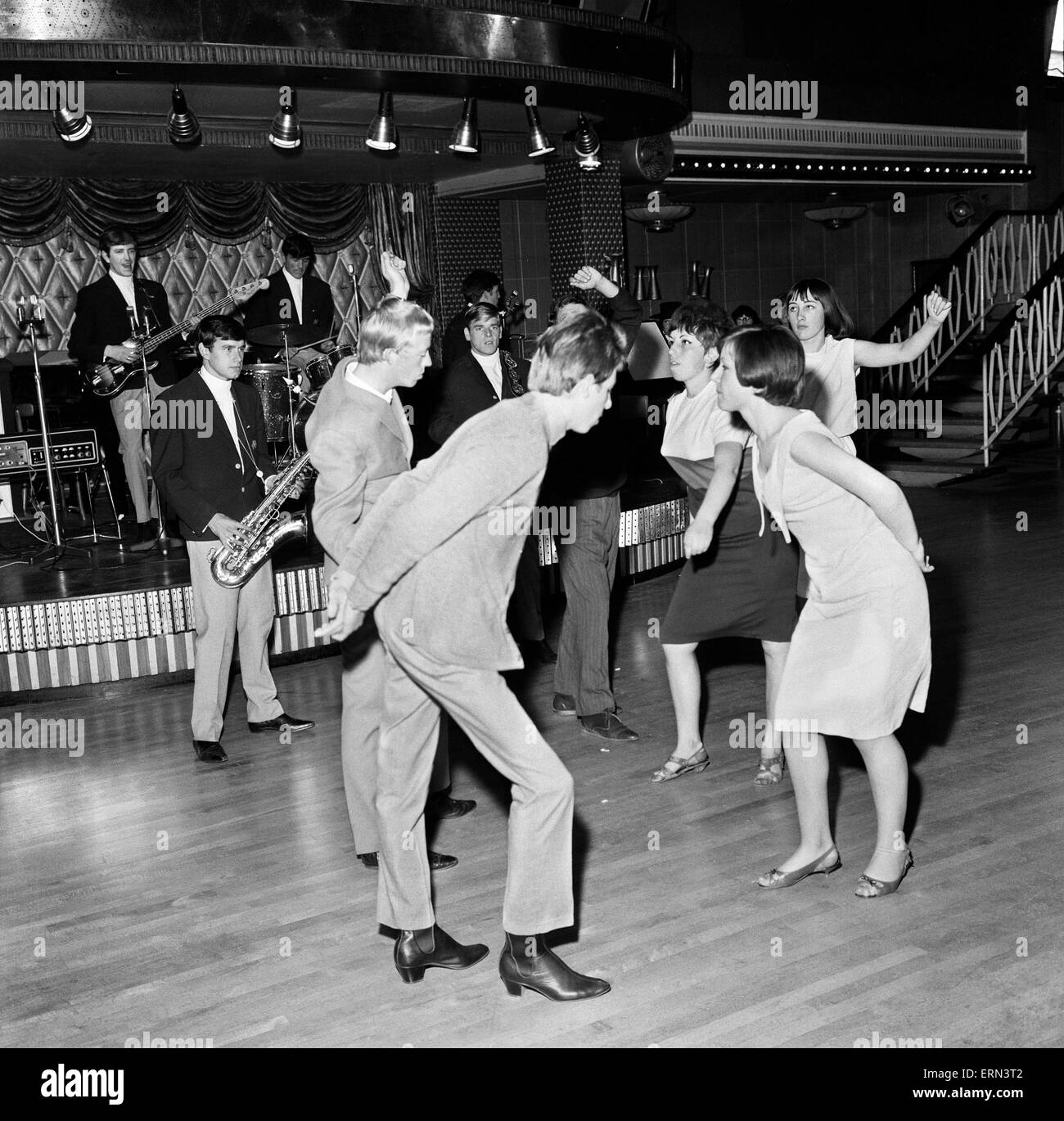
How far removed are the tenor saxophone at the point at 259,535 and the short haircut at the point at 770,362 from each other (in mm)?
1806

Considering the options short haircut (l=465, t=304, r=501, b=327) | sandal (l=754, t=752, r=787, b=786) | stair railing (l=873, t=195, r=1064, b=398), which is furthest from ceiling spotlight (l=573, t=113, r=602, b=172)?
stair railing (l=873, t=195, r=1064, b=398)

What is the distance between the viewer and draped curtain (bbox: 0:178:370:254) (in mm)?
9531

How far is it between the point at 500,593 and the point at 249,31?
11.8 ft

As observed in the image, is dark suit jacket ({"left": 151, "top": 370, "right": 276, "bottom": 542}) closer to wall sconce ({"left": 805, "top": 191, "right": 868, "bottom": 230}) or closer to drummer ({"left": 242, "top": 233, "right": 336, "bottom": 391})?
drummer ({"left": 242, "top": 233, "right": 336, "bottom": 391})

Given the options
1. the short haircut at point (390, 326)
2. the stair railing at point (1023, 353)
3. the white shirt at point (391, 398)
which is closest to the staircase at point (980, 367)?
the stair railing at point (1023, 353)

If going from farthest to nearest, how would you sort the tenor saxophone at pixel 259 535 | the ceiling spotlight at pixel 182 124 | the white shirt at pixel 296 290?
the white shirt at pixel 296 290 → the ceiling spotlight at pixel 182 124 → the tenor saxophone at pixel 259 535

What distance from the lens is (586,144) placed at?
7.07m

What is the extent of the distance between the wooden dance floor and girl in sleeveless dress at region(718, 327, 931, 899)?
0.43 meters

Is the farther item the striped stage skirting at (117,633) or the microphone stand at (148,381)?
the microphone stand at (148,381)

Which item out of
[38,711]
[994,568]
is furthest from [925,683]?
[994,568]

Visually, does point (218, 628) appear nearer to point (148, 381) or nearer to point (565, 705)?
point (565, 705)

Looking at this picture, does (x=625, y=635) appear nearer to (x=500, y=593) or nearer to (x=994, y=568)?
Result: (x=994, y=568)

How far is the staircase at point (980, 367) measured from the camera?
1102cm

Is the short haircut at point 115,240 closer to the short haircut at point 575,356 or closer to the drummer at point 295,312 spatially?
the drummer at point 295,312
